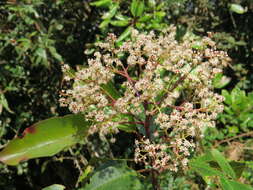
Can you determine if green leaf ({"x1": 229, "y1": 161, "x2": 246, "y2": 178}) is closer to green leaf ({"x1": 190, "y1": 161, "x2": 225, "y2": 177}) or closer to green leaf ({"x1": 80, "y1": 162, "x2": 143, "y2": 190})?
green leaf ({"x1": 190, "y1": 161, "x2": 225, "y2": 177})

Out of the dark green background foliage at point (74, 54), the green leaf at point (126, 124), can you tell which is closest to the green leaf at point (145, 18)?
the dark green background foliage at point (74, 54)

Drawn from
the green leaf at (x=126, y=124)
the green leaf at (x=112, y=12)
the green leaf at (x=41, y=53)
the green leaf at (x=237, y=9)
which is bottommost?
the green leaf at (x=126, y=124)

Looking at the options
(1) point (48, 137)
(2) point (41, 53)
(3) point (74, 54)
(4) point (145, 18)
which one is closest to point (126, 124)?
(1) point (48, 137)

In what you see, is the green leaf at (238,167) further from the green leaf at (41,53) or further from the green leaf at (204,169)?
the green leaf at (41,53)

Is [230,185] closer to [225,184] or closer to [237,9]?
[225,184]

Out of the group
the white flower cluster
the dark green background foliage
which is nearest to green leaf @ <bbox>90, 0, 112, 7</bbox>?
the dark green background foliage

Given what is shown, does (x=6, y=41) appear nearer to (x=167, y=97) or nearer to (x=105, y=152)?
(x=105, y=152)
